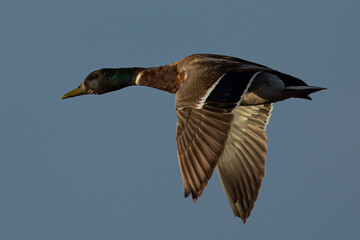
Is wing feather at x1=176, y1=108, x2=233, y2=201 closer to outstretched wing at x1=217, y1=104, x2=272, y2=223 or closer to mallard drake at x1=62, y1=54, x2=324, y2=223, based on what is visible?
mallard drake at x1=62, y1=54, x2=324, y2=223

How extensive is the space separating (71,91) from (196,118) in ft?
14.4

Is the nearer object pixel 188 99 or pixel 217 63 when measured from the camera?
pixel 188 99

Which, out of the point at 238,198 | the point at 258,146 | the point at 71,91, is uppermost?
the point at 71,91

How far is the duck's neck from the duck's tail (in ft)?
6.20

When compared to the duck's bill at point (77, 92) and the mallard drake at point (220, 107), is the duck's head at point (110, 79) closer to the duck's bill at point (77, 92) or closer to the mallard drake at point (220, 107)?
the mallard drake at point (220, 107)

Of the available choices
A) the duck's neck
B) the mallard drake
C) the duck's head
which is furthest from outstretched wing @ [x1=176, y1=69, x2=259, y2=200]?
the duck's head

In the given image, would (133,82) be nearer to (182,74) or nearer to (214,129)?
(182,74)

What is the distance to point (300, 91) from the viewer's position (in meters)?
11.0

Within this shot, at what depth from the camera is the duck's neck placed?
39.1ft

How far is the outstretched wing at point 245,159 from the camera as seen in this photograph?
11.3 m

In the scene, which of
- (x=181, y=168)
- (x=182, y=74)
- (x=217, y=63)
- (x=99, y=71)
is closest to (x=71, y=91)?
(x=99, y=71)

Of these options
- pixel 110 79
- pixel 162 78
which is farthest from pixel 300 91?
pixel 110 79

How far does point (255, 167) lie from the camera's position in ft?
38.1

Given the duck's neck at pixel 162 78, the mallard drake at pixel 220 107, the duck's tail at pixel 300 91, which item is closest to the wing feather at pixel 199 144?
the mallard drake at pixel 220 107
